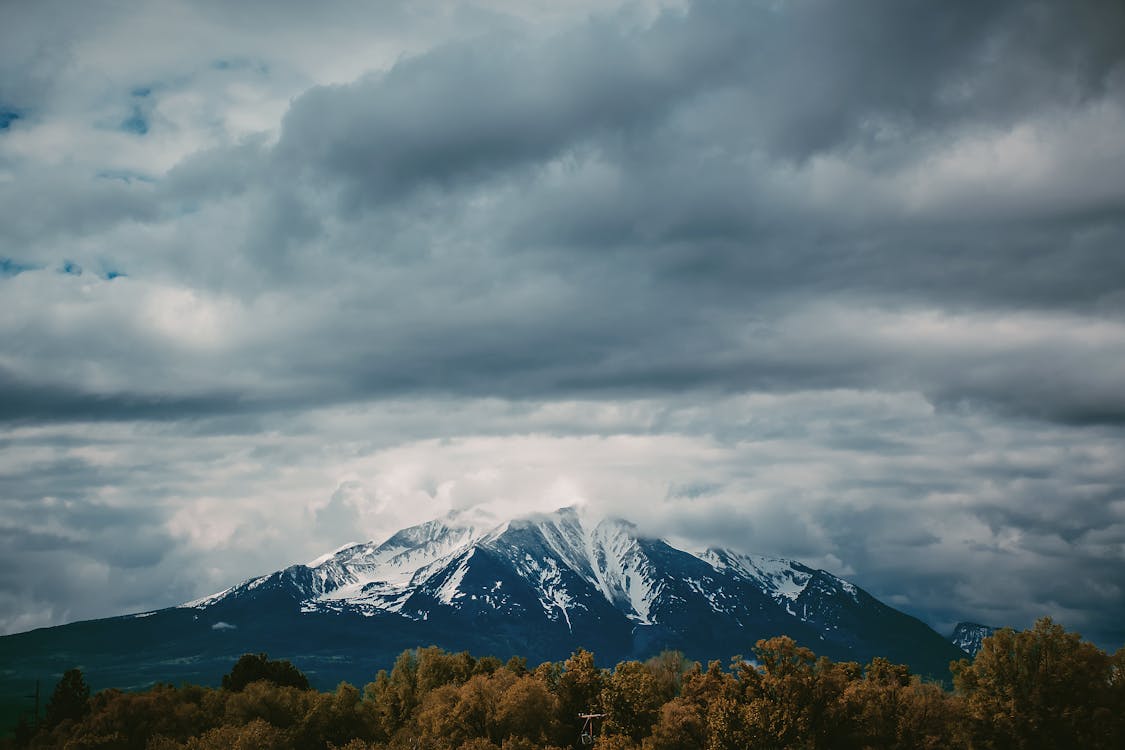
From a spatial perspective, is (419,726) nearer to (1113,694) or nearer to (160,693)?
(160,693)

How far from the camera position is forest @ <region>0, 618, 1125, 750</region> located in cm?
12888

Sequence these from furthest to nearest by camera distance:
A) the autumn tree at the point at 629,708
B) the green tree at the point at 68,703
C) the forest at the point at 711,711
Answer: the green tree at the point at 68,703, the autumn tree at the point at 629,708, the forest at the point at 711,711

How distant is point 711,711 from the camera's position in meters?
128

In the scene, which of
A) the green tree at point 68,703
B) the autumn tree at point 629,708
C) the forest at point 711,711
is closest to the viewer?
the forest at point 711,711

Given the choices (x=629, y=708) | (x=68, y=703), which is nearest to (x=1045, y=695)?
(x=629, y=708)

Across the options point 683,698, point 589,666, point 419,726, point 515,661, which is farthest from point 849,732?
point 515,661

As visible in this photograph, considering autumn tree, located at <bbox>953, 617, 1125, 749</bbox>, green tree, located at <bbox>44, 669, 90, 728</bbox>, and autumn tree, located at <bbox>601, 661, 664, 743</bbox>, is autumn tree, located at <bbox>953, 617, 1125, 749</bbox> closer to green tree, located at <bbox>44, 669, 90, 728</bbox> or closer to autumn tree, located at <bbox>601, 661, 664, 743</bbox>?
autumn tree, located at <bbox>601, 661, 664, 743</bbox>

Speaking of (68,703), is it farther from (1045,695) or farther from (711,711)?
(1045,695)

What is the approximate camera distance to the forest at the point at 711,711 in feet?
423

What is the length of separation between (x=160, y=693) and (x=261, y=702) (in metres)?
19.8

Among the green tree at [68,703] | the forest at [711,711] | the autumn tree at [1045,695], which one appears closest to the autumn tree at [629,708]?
the forest at [711,711]

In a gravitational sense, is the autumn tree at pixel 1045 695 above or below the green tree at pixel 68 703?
below

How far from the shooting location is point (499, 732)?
140 meters

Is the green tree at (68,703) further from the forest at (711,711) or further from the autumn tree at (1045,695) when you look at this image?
the autumn tree at (1045,695)
